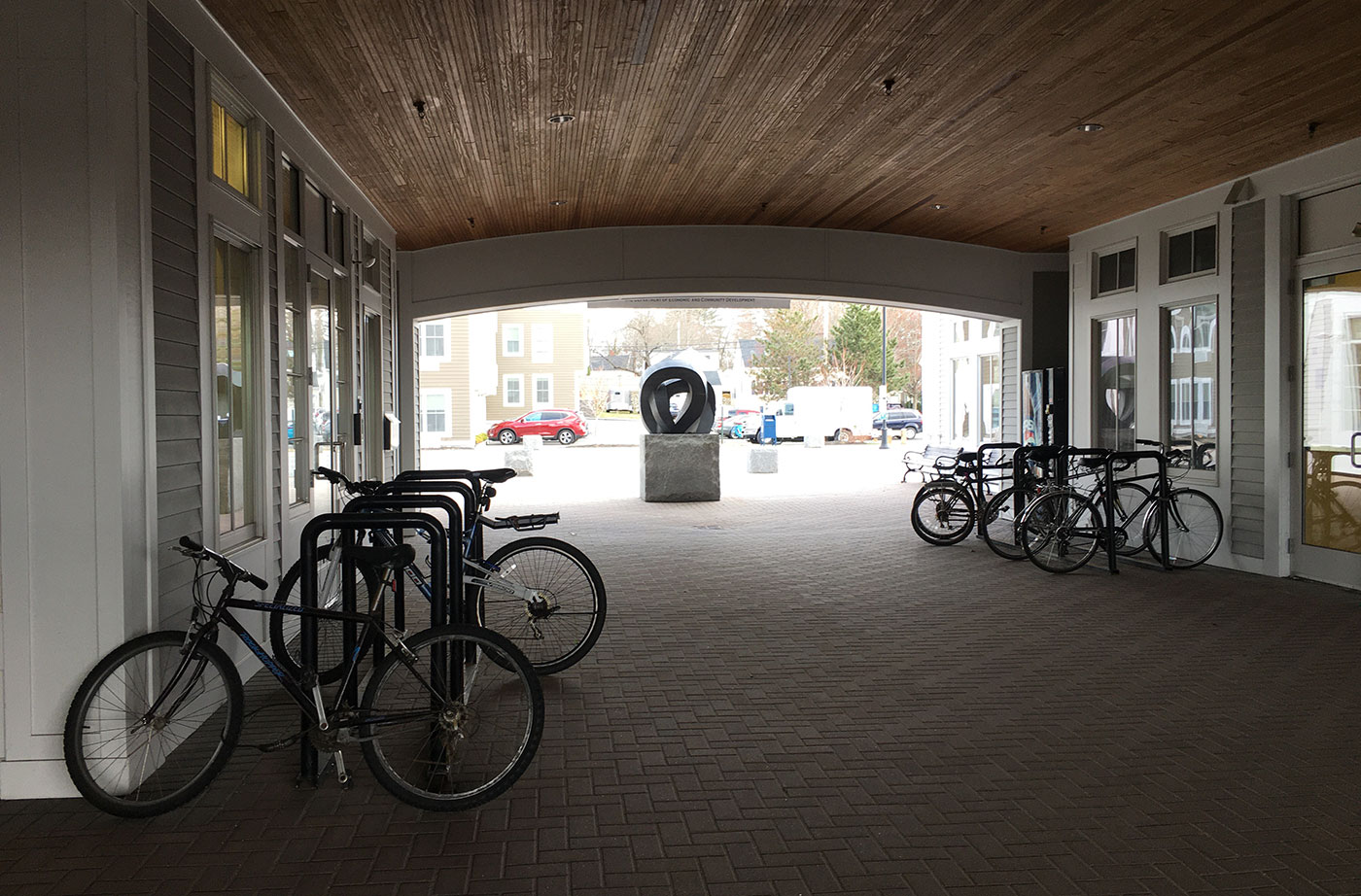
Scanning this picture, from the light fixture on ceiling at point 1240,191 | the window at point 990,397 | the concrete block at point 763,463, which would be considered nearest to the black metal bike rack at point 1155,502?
the light fixture on ceiling at point 1240,191

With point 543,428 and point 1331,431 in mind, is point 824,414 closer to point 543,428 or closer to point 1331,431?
point 543,428

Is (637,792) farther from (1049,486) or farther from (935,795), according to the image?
(1049,486)

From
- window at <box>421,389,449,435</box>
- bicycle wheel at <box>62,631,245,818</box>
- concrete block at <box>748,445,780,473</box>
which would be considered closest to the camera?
bicycle wheel at <box>62,631,245,818</box>

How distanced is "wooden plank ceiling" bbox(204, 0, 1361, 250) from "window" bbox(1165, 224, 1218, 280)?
1.34 feet

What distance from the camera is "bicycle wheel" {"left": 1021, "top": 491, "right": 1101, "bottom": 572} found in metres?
8.95

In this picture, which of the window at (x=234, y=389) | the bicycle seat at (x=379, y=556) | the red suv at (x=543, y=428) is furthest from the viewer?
the red suv at (x=543, y=428)

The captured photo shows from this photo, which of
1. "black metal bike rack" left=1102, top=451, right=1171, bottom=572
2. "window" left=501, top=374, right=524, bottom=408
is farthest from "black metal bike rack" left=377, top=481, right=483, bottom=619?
"window" left=501, top=374, right=524, bottom=408

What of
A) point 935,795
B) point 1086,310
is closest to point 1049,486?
point 1086,310

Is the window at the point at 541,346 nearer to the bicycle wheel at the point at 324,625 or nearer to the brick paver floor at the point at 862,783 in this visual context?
the brick paver floor at the point at 862,783

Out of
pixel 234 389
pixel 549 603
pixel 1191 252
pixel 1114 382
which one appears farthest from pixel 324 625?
pixel 1114 382

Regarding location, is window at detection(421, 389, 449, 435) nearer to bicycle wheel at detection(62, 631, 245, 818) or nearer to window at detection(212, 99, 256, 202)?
window at detection(212, 99, 256, 202)

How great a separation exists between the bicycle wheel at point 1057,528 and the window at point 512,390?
99.4ft

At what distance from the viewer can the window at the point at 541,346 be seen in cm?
3841

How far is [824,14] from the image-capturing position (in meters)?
5.63
